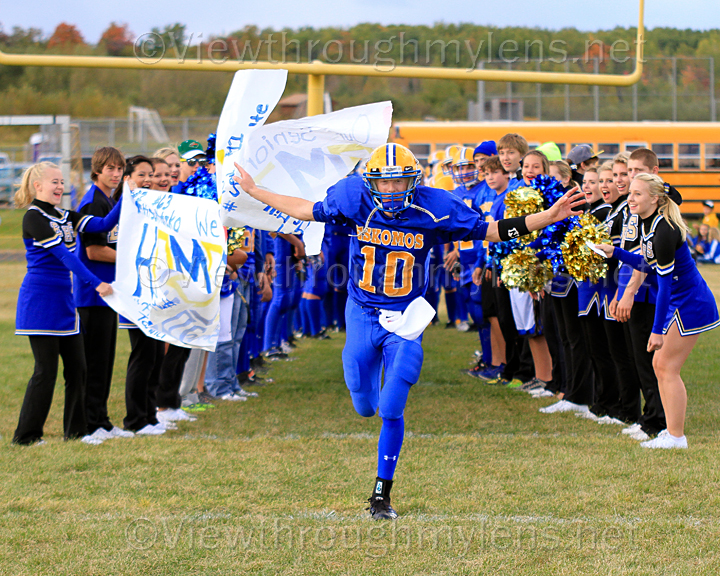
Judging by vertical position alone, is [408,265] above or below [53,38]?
below

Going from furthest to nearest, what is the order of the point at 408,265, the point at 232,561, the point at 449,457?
the point at 449,457 → the point at 408,265 → the point at 232,561

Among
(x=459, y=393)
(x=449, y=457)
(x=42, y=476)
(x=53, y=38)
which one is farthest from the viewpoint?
(x=53, y=38)

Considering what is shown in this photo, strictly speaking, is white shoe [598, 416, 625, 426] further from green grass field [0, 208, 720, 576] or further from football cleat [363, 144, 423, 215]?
football cleat [363, 144, 423, 215]

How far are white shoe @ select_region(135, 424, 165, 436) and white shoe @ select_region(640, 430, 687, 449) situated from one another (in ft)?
Result: 11.4

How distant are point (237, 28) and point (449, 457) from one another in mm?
5303

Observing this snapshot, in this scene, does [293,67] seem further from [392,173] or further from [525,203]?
[392,173]

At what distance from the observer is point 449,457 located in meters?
5.38

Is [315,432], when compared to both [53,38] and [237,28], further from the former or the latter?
[53,38]

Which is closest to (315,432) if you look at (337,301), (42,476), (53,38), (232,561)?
(42,476)

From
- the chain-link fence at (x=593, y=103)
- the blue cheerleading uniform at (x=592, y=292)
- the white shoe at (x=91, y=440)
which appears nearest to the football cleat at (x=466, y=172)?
the blue cheerleading uniform at (x=592, y=292)

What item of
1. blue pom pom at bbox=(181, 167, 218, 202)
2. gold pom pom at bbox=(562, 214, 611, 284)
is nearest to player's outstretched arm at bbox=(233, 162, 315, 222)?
blue pom pom at bbox=(181, 167, 218, 202)

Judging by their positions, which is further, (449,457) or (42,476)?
(449,457)

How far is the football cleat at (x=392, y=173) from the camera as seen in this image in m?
4.32
